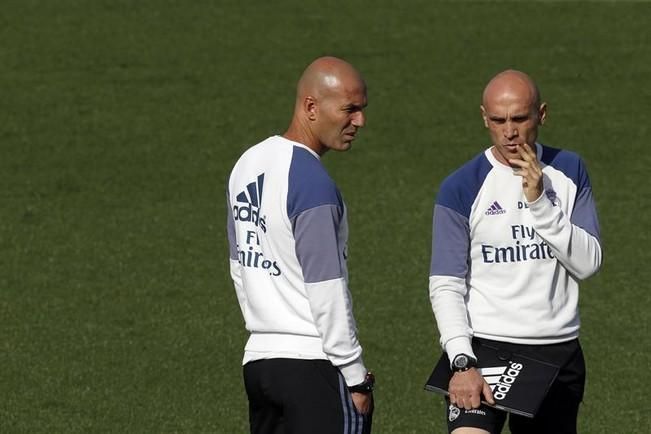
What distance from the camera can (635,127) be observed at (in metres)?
17.7

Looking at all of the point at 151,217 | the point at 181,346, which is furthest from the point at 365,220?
the point at 181,346

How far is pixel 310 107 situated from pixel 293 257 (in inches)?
23.8

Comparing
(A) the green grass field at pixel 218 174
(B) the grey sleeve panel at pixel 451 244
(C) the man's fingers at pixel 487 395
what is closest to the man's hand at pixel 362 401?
(C) the man's fingers at pixel 487 395

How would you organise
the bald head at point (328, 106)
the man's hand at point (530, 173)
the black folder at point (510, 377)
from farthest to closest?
1. the black folder at point (510, 377)
2. the man's hand at point (530, 173)
3. the bald head at point (328, 106)

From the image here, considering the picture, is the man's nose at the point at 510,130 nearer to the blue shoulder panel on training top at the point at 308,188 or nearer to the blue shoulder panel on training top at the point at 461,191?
the blue shoulder panel on training top at the point at 461,191

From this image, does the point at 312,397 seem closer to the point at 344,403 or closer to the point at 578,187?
the point at 344,403

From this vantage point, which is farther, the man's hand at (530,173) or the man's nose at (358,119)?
the man's hand at (530,173)

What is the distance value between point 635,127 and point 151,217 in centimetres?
624

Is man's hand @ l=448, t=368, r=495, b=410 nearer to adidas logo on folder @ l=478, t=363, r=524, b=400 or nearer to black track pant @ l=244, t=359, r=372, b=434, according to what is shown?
adidas logo on folder @ l=478, t=363, r=524, b=400

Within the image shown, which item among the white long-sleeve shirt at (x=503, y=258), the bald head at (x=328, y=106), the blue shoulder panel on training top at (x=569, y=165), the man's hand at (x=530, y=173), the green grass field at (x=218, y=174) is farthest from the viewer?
the green grass field at (x=218, y=174)

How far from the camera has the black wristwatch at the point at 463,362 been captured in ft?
20.0

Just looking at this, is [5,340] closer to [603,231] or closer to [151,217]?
[151,217]

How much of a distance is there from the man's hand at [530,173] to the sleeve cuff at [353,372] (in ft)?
3.28

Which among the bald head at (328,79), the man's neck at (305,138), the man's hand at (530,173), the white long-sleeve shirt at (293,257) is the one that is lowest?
the white long-sleeve shirt at (293,257)
